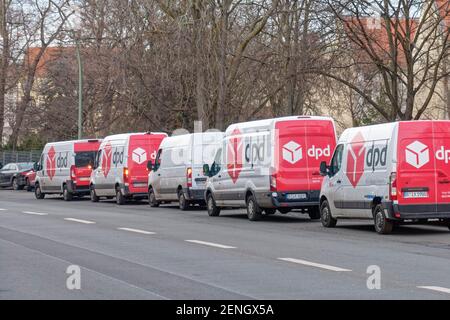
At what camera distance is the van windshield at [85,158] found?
40969mm

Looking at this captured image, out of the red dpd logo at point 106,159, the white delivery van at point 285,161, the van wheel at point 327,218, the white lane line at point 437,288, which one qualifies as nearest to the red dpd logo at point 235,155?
the white delivery van at point 285,161

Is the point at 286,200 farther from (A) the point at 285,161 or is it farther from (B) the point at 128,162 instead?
(B) the point at 128,162

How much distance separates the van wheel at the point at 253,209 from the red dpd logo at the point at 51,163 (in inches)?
719

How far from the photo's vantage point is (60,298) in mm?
10641

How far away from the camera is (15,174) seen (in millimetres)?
58469

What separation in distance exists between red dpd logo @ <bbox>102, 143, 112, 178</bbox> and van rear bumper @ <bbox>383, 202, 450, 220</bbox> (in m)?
18.9

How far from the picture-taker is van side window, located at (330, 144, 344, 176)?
22266 mm

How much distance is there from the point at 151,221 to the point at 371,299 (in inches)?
595

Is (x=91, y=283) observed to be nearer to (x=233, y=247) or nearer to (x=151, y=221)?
(x=233, y=247)

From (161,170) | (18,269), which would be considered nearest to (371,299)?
(18,269)

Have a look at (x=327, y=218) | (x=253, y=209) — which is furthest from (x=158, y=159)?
(x=327, y=218)

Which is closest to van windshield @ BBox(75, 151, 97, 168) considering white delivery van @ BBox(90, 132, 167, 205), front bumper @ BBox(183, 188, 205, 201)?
white delivery van @ BBox(90, 132, 167, 205)

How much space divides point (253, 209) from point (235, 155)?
5.25ft

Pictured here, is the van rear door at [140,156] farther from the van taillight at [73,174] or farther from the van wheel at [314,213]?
the van wheel at [314,213]
